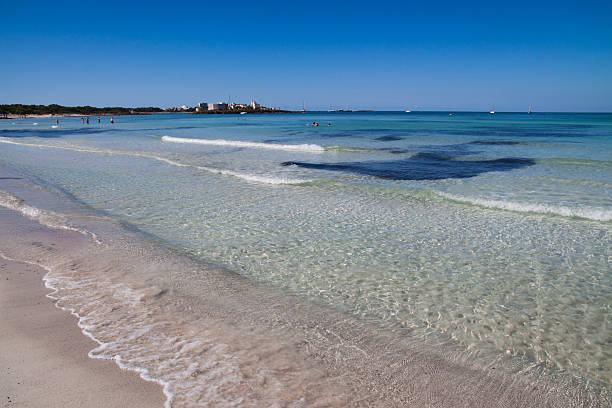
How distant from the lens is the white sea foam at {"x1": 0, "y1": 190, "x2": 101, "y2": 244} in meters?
8.04

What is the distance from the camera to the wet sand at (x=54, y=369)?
3025mm

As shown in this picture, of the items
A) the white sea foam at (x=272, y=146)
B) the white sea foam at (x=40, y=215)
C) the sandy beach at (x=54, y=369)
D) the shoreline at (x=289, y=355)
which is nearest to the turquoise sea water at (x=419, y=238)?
the shoreline at (x=289, y=355)

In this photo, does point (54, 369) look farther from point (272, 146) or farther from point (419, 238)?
point (272, 146)

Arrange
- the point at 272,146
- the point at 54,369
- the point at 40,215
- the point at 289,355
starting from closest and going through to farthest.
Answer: the point at 54,369
the point at 289,355
the point at 40,215
the point at 272,146

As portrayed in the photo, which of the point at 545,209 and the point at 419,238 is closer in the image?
the point at 419,238

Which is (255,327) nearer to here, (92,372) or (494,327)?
(92,372)

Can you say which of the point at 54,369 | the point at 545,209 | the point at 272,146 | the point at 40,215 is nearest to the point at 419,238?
the point at 545,209

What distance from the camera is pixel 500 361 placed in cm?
394

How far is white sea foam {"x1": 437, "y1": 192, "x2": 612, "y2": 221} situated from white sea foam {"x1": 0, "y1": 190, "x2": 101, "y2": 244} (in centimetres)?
943

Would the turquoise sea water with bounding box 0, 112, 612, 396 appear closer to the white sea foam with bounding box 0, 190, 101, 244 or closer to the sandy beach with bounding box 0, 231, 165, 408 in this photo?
the white sea foam with bounding box 0, 190, 101, 244

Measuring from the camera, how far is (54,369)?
3391 mm

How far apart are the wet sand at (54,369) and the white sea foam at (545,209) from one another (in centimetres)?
971

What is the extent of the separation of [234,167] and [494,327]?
50.5 ft

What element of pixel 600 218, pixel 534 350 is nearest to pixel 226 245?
pixel 534 350
